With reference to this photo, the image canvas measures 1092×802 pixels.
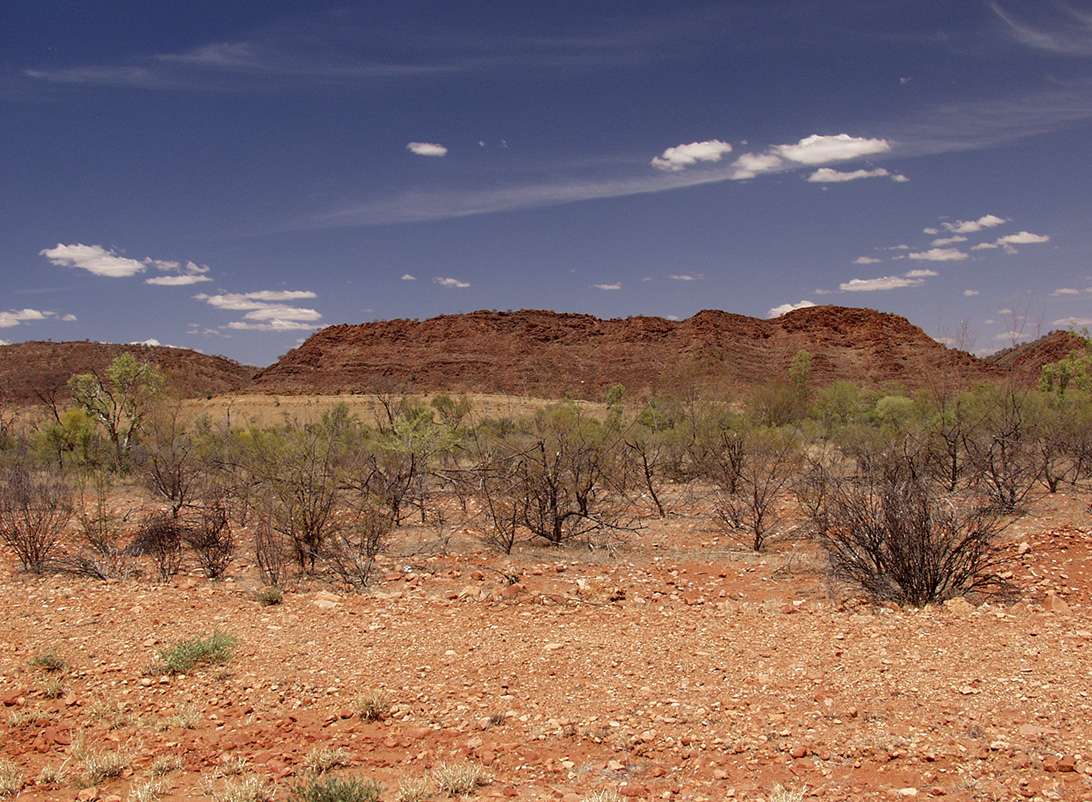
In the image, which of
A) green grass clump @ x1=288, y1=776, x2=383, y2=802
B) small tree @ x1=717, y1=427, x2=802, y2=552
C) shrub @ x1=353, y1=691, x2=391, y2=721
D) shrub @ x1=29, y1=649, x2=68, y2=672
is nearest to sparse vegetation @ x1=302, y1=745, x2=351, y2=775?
green grass clump @ x1=288, y1=776, x2=383, y2=802

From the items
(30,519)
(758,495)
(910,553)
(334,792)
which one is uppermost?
(758,495)

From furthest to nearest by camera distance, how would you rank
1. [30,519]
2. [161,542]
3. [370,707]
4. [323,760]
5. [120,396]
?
[120,396] < [30,519] < [161,542] < [370,707] < [323,760]

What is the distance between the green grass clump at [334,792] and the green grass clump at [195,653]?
2.33 metres

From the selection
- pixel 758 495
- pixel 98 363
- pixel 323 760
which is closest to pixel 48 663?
pixel 323 760

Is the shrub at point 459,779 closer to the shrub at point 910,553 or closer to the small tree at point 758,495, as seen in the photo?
the shrub at point 910,553

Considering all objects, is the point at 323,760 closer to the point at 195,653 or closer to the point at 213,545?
the point at 195,653

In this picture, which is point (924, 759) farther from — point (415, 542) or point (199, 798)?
point (415, 542)

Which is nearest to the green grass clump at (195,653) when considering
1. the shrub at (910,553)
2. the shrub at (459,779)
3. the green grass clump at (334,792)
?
the green grass clump at (334,792)

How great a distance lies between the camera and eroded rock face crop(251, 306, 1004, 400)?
2266 inches

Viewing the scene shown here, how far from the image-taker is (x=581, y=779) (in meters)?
3.91

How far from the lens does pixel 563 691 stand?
5117mm

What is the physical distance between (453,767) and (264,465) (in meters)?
7.17

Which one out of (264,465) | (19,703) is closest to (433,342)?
(264,465)

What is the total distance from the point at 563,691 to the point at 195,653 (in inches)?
122
